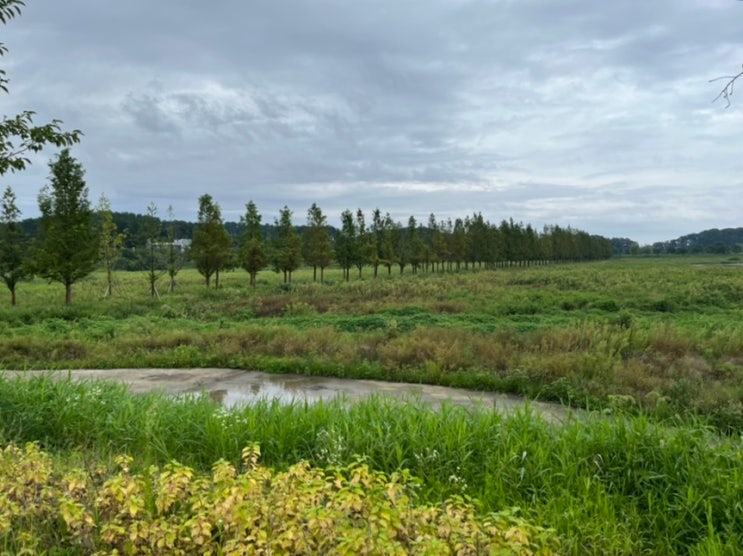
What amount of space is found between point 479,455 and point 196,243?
31043 millimetres

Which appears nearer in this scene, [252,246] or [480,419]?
[480,419]

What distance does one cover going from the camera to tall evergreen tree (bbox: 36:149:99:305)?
21594mm

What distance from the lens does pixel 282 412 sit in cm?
539

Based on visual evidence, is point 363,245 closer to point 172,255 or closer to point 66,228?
point 172,255

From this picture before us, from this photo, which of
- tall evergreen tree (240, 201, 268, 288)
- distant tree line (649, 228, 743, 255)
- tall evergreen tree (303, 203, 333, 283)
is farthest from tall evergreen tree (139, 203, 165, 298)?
distant tree line (649, 228, 743, 255)

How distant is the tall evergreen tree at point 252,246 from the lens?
35.6 meters

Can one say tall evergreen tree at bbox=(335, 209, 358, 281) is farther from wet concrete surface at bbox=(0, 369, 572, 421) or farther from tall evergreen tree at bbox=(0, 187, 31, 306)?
wet concrete surface at bbox=(0, 369, 572, 421)

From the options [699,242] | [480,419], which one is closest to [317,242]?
[480,419]

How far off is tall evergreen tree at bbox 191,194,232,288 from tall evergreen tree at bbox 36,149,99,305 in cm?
946

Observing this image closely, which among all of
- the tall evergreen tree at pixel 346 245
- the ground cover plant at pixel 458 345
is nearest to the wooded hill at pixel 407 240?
the tall evergreen tree at pixel 346 245

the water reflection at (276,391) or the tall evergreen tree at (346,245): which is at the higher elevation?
the tall evergreen tree at (346,245)

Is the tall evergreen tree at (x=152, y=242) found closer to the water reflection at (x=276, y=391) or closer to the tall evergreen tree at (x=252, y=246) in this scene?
the tall evergreen tree at (x=252, y=246)

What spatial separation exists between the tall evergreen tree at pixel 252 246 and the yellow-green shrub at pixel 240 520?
32459 mm

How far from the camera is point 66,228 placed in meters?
22.0
